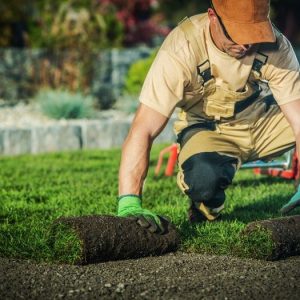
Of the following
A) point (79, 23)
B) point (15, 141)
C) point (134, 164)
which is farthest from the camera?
point (79, 23)

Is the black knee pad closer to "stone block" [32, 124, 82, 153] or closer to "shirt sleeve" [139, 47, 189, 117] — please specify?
"shirt sleeve" [139, 47, 189, 117]

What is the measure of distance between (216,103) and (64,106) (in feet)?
19.4

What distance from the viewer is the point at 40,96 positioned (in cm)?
1177

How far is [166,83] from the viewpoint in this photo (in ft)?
17.0

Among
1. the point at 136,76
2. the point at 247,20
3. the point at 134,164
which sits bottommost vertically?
the point at 136,76

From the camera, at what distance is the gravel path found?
4121mm

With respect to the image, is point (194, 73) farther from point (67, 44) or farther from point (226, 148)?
point (67, 44)

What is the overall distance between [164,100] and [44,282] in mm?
1336

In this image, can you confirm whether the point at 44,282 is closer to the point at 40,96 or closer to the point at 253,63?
the point at 253,63

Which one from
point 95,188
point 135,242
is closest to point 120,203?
point 135,242

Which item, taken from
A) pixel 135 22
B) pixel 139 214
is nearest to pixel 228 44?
pixel 139 214

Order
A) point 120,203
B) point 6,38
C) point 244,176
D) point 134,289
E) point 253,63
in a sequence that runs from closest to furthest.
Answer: point 134,289 → point 120,203 → point 253,63 → point 244,176 → point 6,38

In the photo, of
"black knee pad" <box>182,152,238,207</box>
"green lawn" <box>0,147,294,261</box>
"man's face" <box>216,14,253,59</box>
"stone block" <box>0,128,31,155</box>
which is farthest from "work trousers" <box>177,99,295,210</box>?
"stone block" <box>0,128,31,155</box>

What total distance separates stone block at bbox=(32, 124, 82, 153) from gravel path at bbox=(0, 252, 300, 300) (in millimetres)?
5537
